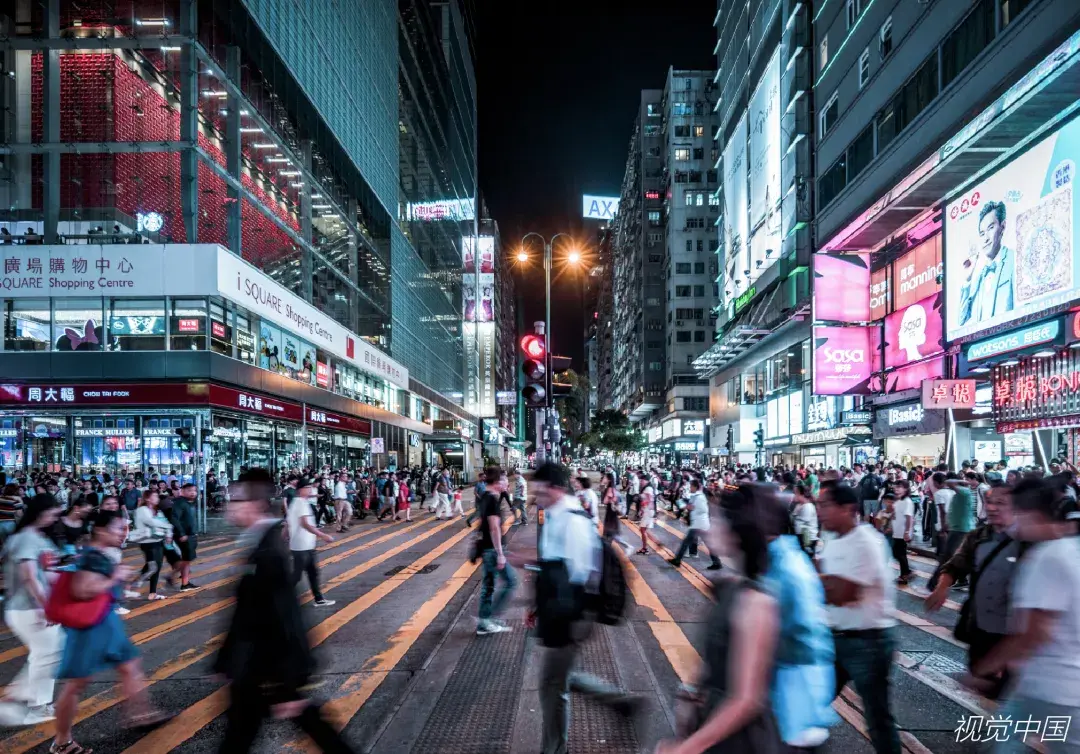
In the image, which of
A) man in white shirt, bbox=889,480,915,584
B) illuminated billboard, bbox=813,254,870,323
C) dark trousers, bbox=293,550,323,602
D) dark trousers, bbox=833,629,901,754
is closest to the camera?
dark trousers, bbox=833,629,901,754

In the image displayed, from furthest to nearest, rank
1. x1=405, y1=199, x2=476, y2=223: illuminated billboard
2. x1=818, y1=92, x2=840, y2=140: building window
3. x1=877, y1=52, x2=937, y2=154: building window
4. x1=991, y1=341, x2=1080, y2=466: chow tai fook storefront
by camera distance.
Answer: x1=405, y1=199, x2=476, y2=223: illuminated billboard → x1=818, y1=92, x2=840, y2=140: building window → x1=877, y1=52, x2=937, y2=154: building window → x1=991, y1=341, x2=1080, y2=466: chow tai fook storefront

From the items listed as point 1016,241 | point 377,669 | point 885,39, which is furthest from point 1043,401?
point 377,669

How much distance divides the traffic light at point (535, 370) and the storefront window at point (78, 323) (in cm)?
2064

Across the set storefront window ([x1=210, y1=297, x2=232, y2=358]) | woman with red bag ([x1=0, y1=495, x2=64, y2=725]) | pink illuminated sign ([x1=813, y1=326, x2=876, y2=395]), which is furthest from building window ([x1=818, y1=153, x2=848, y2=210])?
woman with red bag ([x1=0, y1=495, x2=64, y2=725])

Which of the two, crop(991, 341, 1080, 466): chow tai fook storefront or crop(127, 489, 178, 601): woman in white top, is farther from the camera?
crop(991, 341, 1080, 466): chow tai fook storefront

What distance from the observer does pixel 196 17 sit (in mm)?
25406

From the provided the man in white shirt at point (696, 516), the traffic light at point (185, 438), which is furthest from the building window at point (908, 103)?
the traffic light at point (185, 438)

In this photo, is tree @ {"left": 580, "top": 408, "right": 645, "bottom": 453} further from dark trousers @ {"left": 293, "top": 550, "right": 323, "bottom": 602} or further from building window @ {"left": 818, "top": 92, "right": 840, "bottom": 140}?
dark trousers @ {"left": 293, "top": 550, "right": 323, "bottom": 602}

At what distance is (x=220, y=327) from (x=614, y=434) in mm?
70887

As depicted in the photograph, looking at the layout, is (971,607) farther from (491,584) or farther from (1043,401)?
(1043,401)

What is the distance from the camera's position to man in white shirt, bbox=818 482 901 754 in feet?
13.6

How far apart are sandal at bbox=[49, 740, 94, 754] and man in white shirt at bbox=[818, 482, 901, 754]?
5087 mm

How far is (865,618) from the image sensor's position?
418 cm

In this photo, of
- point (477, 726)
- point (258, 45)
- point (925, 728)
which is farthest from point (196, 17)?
point (925, 728)
